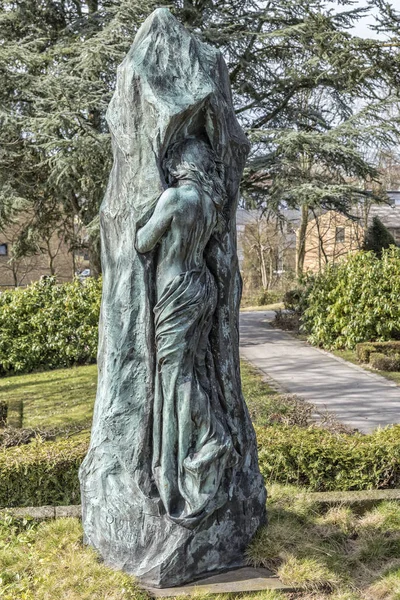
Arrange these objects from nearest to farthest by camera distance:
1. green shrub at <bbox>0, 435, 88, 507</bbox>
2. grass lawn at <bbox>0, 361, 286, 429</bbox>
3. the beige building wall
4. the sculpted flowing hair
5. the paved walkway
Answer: the sculpted flowing hair
green shrub at <bbox>0, 435, 88, 507</bbox>
grass lawn at <bbox>0, 361, 286, 429</bbox>
the paved walkway
the beige building wall

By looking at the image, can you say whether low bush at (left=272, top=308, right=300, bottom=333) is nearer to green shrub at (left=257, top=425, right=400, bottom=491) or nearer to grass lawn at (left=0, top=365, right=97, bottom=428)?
grass lawn at (left=0, top=365, right=97, bottom=428)

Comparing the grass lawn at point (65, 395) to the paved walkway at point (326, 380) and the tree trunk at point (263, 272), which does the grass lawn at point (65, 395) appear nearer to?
the paved walkway at point (326, 380)

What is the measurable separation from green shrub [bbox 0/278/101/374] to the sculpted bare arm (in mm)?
10955

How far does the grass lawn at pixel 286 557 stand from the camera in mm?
3223

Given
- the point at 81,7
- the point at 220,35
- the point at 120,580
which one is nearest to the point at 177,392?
the point at 120,580

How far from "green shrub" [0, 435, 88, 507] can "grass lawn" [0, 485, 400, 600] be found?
959mm

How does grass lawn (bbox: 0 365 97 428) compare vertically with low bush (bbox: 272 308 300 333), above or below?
below

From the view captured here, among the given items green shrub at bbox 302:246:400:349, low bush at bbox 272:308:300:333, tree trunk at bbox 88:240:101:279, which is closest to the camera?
green shrub at bbox 302:246:400:349

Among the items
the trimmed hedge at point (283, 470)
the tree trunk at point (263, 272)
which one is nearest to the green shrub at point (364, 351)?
the trimmed hedge at point (283, 470)

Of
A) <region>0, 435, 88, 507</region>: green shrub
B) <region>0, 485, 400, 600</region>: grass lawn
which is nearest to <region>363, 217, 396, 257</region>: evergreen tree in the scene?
<region>0, 435, 88, 507</region>: green shrub

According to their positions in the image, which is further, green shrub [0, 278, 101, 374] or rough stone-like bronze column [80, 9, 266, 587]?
green shrub [0, 278, 101, 374]

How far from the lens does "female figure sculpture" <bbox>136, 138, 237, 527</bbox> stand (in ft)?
10.2

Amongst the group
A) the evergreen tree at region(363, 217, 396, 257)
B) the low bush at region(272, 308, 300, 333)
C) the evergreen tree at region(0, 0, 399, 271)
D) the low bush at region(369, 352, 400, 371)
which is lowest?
the low bush at region(369, 352, 400, 371)

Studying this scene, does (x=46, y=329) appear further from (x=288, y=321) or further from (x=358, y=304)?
(x=288, y=321)
